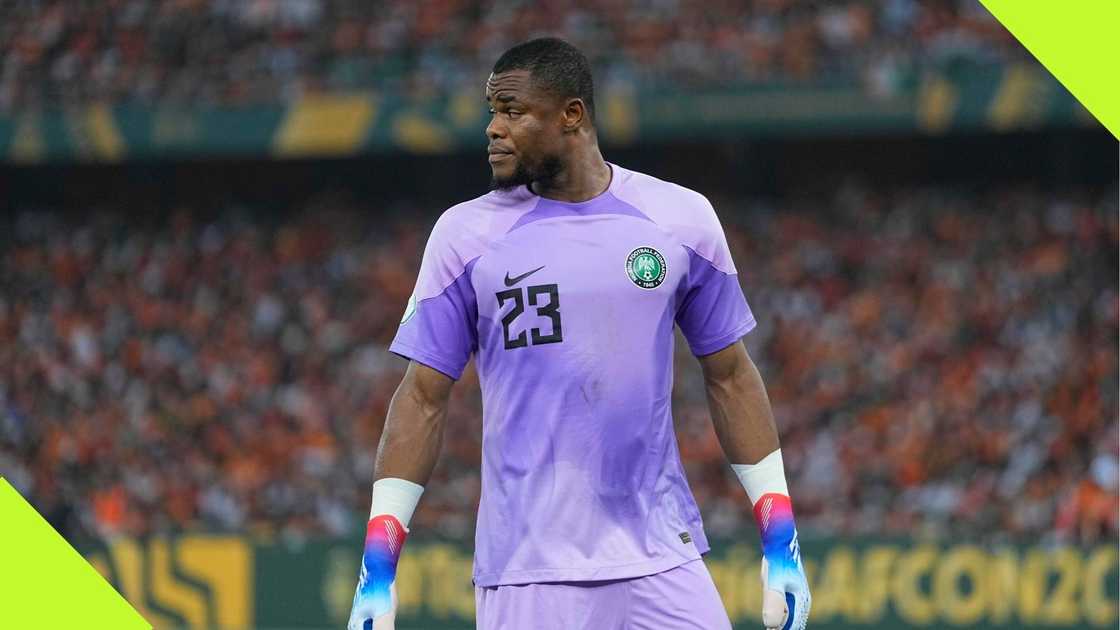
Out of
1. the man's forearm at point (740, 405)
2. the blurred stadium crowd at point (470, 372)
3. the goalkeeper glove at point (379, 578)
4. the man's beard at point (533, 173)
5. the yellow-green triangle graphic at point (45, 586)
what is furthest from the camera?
the blurred stadium crowd at point (470, 372)

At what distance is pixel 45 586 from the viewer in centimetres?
341

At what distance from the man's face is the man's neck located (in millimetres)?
45

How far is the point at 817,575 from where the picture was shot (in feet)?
45.6

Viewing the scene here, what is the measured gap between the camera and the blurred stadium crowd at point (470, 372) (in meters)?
15.6

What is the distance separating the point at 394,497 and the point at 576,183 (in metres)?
0.79

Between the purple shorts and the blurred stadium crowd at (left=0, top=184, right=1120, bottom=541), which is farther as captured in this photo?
the blurred stadium crowd at (left=0, top=184, right=1120, bottom=541)

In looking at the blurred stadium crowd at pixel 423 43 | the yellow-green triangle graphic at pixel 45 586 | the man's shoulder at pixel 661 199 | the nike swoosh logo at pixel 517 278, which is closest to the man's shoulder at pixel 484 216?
the nike swoosh logo at pixel 517 278

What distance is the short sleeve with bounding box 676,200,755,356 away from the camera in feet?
13.1

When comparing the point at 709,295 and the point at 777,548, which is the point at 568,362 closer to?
the point at 709,295

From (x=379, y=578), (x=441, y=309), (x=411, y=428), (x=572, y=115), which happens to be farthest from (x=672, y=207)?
(x=379, y=578)

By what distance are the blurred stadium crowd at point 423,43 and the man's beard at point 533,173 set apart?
15815 mm

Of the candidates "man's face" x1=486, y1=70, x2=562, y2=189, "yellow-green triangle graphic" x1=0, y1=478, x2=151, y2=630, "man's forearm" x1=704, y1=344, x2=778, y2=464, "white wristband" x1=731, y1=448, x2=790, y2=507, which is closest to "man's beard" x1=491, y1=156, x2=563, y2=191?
"man's face" x1=486, y1=70, x2=562, y2=189

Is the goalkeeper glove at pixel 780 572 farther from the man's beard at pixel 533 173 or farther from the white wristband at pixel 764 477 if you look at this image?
the man's beard at pixel 533 173

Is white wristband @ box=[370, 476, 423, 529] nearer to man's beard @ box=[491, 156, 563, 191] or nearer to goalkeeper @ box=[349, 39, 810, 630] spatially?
goalkeeper @ box=[349, 39, 810, 630]
